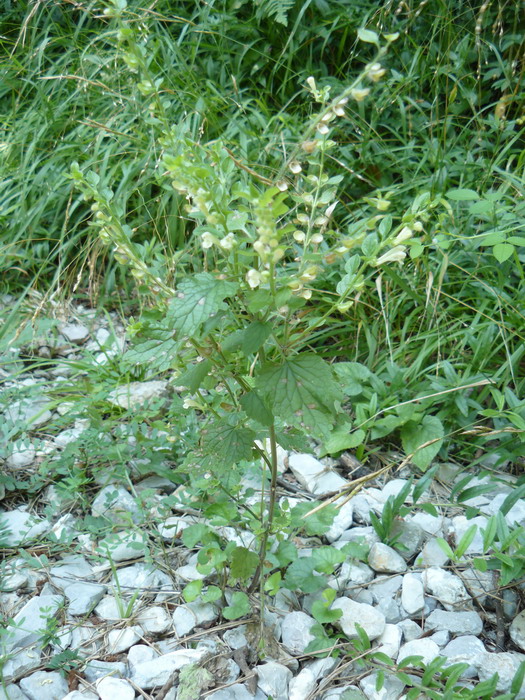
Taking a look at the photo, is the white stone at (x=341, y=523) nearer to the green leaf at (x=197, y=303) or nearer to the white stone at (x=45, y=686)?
the white stone at (x=45, y=686)

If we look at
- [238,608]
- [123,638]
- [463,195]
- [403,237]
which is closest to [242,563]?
[238,608]

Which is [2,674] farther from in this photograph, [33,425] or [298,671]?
[33,425]

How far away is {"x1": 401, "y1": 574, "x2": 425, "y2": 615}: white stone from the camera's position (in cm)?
147

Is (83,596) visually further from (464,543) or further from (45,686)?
(464,543)

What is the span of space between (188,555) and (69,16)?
9.27ft

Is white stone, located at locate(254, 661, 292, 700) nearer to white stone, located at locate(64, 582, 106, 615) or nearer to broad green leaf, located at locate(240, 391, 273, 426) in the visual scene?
white stone, located at locate(64, 582, 106, 615)

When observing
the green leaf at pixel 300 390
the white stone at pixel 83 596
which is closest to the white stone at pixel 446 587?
the green leaf at pixel 300 390

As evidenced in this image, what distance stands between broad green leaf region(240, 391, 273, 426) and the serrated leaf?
0.31 ft

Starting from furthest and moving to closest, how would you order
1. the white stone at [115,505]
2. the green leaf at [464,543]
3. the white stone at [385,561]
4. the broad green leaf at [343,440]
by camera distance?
the broad green leaf at [343,440] < the white stone at [115,505] < the white stone at [385,561] < the green leaf at [464,543]

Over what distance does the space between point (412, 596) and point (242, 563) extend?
16.3 inches

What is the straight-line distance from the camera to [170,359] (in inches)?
45.9

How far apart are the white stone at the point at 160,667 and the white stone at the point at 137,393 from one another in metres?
0.84

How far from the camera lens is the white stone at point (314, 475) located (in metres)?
1.83

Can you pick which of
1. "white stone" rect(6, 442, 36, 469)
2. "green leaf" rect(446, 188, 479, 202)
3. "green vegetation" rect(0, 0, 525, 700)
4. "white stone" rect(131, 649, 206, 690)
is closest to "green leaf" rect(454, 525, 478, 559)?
"green vegetation" rect(0, 0, 525, 700)
